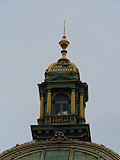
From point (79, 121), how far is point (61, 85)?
11.7ft

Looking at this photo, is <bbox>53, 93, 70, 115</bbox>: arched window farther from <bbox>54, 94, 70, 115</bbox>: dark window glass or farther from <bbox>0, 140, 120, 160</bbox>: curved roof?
<bbox>0, 140, 120, 160</bbox>: curved roof

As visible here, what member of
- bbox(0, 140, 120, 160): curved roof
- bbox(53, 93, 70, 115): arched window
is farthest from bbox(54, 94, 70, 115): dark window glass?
bbox(0, 140, 120, 160): curved roof

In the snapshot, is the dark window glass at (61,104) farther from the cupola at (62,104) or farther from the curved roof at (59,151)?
the curved roof at (59,151)

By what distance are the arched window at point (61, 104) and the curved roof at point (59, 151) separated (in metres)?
7.73

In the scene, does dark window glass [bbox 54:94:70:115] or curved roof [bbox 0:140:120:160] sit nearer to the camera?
curved roof [bbox 0:140:120:160]

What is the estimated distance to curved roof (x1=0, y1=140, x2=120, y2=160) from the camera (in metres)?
68.8

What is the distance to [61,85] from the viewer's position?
3125 inches

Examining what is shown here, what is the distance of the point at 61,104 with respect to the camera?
260 ft

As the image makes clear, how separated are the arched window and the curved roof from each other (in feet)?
25.4

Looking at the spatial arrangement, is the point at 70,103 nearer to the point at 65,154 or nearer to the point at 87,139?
the point at 87,139

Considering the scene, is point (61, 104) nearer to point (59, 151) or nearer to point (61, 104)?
point (61, 104)

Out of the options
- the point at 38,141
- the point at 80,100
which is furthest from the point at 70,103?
the point at 38,141

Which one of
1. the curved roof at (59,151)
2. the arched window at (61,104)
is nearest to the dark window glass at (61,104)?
the arched window at (61,104)

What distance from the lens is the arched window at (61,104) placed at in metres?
78.6
